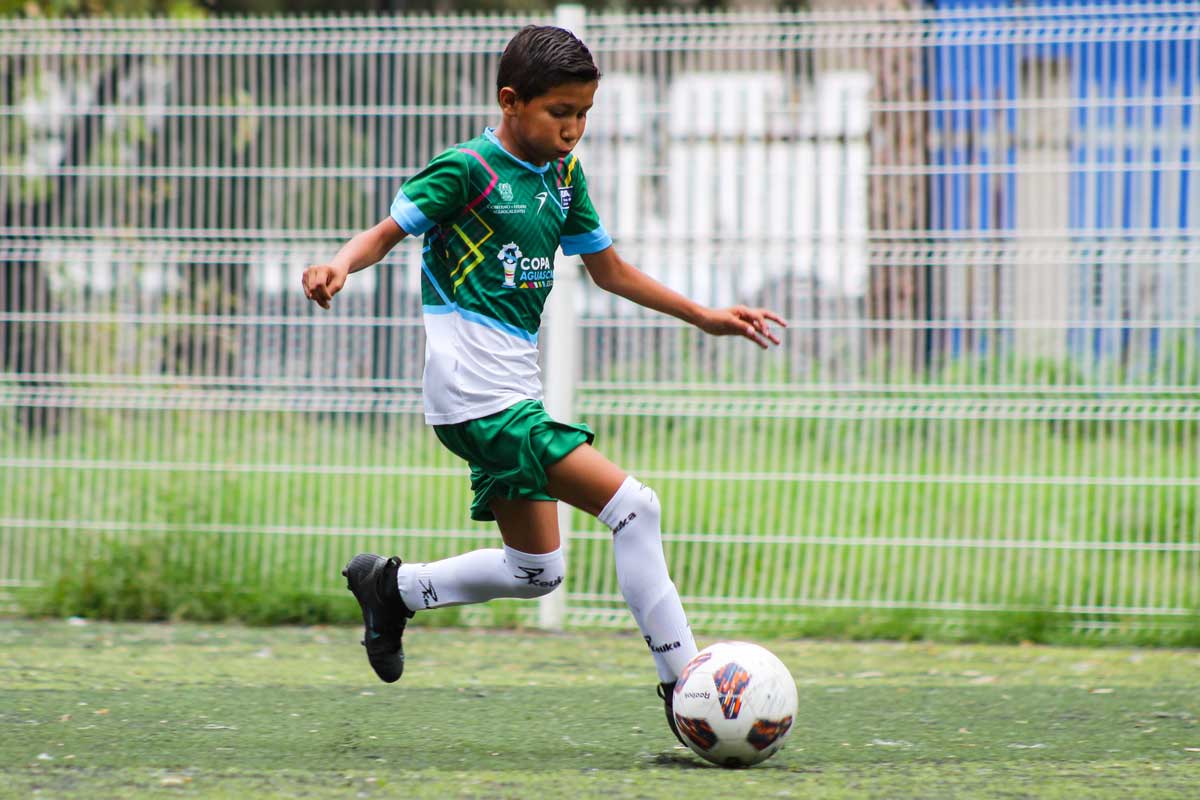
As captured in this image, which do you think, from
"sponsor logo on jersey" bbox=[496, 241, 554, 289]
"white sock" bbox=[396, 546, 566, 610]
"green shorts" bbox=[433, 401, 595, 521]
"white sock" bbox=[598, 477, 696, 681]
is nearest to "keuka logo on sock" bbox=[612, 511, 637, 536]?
"white sock" bbox=[598, 477, 696, 681]

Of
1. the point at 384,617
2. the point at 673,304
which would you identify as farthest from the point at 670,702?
the point at 673,304

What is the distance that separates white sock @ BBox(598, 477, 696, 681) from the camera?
3.99 metres

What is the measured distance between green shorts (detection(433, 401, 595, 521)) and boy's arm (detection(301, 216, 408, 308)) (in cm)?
52

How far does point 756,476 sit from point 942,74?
1.93m

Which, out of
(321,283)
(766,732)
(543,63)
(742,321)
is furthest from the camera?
(742,321)

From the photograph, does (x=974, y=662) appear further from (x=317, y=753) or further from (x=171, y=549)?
(x=171, y=549)

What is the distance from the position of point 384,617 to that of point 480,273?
113cm

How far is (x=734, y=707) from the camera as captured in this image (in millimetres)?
3795

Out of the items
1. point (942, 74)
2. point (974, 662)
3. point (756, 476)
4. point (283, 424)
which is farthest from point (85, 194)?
point (974, 662)

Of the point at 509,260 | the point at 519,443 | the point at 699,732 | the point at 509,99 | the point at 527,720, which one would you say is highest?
the point at 509,99

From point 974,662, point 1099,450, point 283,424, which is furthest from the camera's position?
point 283,424

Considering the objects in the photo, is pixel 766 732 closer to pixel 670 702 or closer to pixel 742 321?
pixel 670 702

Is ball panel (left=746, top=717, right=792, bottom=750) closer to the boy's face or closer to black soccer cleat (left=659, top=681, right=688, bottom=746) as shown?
black soccer cleat (left=659, top=681, right=688, bottom=746)

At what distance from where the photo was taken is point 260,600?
701 cm
